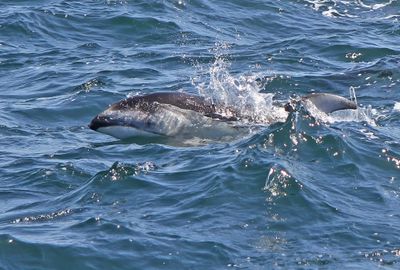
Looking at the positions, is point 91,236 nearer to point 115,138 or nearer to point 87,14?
point 115,138

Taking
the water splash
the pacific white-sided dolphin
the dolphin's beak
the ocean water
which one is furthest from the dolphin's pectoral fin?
the dolphin's beak

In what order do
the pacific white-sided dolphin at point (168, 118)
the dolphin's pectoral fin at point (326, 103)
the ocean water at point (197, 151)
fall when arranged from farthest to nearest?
1. the dolphin's pectoral fin at point (326, 103)
2. the pacific white-sided dolphin at point (168, 118)
3. the ocean water at point (197, 151)

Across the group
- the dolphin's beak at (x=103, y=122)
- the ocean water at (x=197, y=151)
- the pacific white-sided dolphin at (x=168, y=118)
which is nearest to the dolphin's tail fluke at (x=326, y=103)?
the pacific white-sided dolphin at (x=168, y=118)

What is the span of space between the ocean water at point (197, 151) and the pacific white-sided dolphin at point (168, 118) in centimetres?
22

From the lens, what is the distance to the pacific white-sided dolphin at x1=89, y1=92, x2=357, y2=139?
14312mm

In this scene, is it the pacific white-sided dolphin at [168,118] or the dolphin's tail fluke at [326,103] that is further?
the dolphin's tail fluke at [326,103]

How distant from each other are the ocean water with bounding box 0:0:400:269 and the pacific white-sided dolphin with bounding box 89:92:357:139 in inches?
8.7

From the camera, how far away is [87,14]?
75.3ft

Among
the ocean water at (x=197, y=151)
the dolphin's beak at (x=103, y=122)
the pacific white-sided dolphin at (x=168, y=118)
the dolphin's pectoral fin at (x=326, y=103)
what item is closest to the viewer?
the ocean water at (x=197, y=151)

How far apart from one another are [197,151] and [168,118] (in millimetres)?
1010

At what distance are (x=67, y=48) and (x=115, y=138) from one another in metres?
6.53

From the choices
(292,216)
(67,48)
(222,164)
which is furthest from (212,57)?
(292,216)

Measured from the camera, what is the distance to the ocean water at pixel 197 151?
1020cm

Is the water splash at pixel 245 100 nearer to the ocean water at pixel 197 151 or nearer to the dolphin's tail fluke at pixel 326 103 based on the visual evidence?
the ocean water at pixel 197 151
